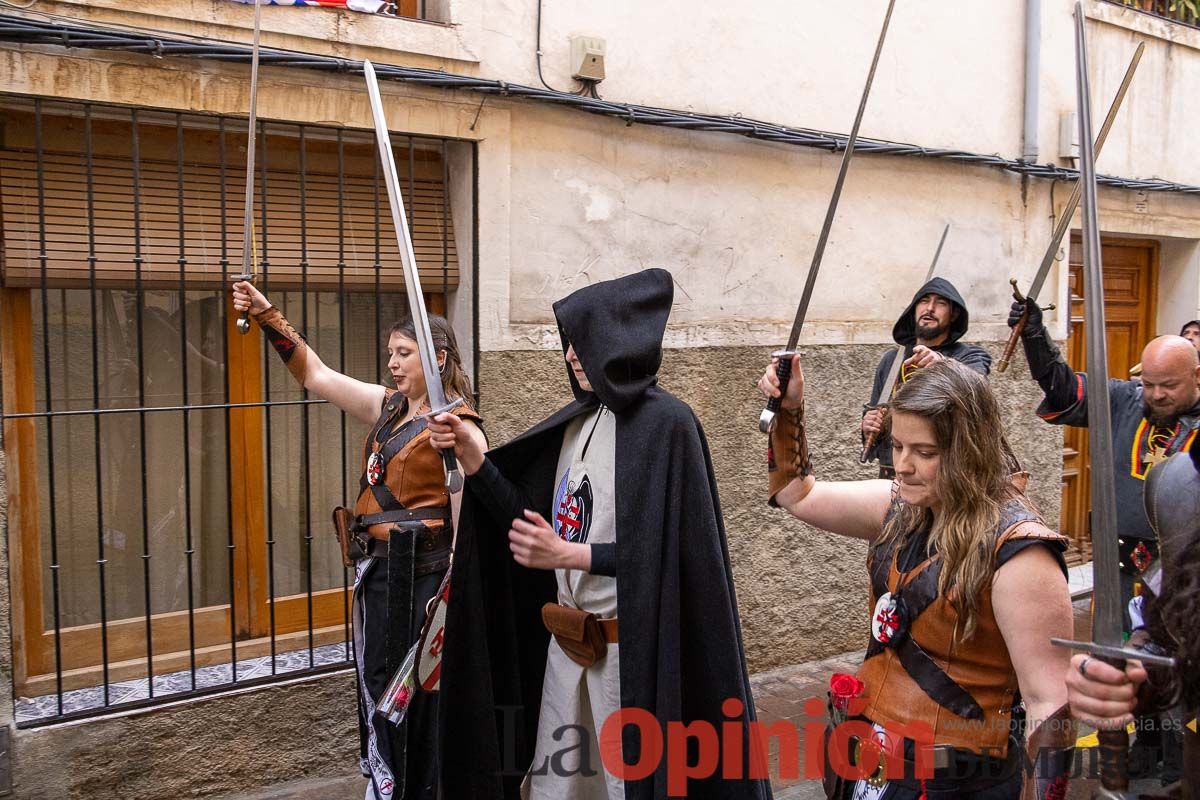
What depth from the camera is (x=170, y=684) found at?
14.0 ft

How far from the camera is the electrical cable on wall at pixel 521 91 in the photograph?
3.68 meters

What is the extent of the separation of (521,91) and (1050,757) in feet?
12.1

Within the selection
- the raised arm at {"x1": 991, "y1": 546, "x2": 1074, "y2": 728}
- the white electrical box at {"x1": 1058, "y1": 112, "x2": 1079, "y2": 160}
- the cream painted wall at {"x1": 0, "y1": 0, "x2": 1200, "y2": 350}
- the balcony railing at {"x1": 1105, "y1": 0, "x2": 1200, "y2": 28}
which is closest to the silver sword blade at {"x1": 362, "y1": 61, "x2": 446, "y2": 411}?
the raised arm at {"x1": 991, "y1": 546, "x2": 1074, "y2": 728}

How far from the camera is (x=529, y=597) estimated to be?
10.5ft

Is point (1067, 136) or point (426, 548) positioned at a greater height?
point (1067, 136)

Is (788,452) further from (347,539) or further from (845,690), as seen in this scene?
(347,539)

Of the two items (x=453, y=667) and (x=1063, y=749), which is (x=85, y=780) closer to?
(x=453, y=667)

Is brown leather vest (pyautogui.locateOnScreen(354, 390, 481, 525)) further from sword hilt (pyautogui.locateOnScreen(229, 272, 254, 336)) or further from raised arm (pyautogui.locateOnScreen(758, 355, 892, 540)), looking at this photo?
raised arm (pyautogui.locateOnScreen(758, 355, 892, 540))

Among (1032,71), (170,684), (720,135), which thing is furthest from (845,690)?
(1032,71)

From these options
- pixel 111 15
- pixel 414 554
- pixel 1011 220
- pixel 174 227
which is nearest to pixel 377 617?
pixel 414 554

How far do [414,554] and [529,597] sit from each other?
0.63m

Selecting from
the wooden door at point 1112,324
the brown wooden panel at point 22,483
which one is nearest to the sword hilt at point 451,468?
the brown wooden panel at point 22,483

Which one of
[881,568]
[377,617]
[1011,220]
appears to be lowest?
[377,617]

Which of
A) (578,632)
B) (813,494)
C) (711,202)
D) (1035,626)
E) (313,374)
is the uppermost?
(711,202)
